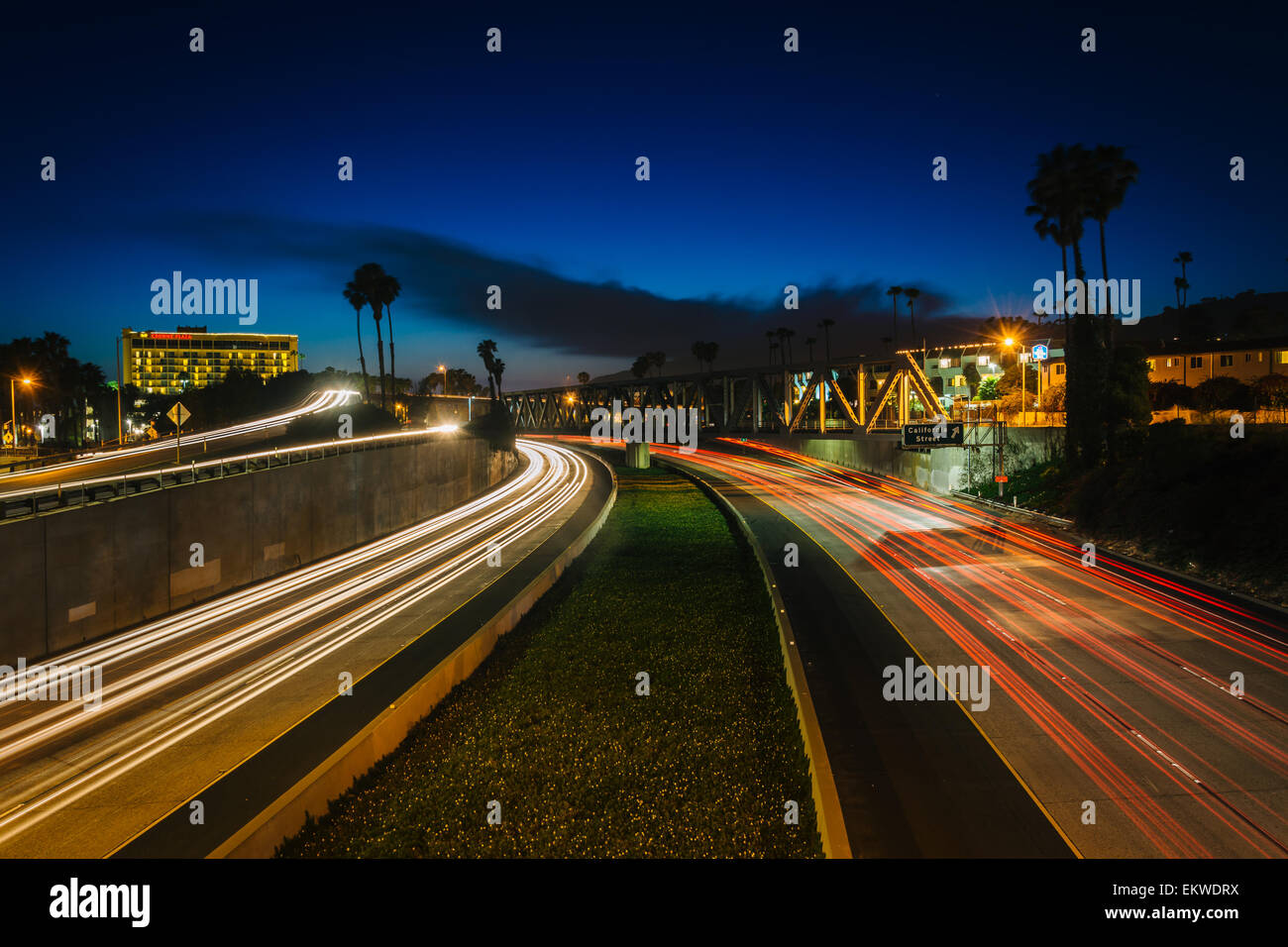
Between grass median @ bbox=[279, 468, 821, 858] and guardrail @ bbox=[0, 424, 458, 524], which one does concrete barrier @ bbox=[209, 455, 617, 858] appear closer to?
grass median @ bbox=[279, 468, 821, 858]

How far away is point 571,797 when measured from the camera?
373 inches

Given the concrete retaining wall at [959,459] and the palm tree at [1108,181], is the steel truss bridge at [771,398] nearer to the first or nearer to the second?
the concrete retaining wall at [959,459]

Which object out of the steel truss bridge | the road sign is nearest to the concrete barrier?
the road sign

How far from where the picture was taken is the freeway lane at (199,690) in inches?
368

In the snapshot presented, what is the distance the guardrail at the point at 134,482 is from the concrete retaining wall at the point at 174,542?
54 centimetres

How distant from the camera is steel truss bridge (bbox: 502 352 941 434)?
68.4 m

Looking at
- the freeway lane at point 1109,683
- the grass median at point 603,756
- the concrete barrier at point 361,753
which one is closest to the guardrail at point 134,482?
the concrete barrier at point 361,753

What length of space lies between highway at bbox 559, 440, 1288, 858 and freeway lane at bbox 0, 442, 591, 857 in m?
9.85

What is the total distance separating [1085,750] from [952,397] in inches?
4408

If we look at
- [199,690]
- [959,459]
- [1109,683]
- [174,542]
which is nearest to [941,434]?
[959,459]

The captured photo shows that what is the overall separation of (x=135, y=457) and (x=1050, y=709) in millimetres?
39462
